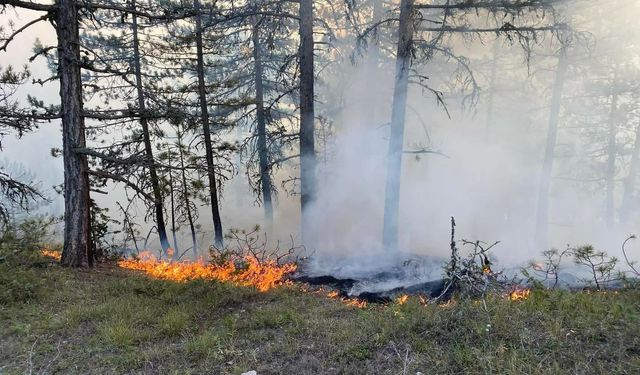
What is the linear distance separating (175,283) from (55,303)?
6.81 ft

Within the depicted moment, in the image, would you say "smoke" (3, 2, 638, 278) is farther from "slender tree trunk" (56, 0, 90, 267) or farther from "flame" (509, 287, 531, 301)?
"slender tree trunk" (56, 0, 90, 267)

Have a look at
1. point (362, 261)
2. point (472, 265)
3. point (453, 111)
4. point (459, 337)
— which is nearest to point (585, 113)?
point (453, 111)

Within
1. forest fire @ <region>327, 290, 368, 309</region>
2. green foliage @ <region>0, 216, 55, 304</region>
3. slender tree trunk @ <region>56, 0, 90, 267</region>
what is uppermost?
slender tree trunk @ <region>56, 0, 90, 267</region>

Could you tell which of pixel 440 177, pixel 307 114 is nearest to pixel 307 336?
pixel 307 114

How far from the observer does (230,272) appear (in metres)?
9.52

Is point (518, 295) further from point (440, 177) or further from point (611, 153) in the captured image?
point (611, 153)

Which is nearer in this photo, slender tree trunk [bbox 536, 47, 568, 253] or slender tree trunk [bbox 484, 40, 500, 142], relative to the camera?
slender tree trunk [bbox 536, 47, 568, 253]

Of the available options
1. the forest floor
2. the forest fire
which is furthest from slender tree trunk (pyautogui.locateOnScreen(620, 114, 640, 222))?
the forest fire

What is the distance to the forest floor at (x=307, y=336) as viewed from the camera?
3973 mm

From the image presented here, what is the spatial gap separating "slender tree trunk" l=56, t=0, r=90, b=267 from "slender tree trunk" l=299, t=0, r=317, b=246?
19.3 ft

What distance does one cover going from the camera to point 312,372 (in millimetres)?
4246

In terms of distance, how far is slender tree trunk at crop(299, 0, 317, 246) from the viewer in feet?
37.9

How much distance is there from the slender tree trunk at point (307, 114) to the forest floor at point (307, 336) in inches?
237

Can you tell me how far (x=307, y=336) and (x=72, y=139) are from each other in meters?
6.87
